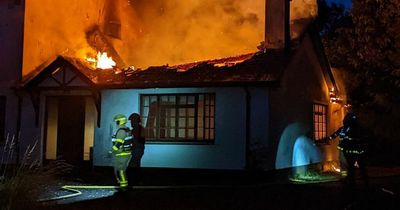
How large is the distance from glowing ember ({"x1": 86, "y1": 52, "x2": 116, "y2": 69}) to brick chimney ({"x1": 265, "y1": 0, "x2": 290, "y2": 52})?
18.3 ft

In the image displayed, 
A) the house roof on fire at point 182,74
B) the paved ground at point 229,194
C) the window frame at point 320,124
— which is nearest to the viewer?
the paved ground at point 229,194

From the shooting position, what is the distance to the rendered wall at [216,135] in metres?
13.7

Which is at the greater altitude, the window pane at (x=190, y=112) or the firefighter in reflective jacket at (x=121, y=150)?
the window pane at (x=190, y=112)

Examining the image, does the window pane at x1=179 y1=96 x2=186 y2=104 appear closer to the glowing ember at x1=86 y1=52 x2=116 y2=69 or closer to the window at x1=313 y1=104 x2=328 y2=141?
the glowing ember at x1=86 y1=52 x2=116 y2=69

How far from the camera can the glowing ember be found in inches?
690

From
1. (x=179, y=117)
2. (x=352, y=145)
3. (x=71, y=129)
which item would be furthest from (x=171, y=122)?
(x=352, y=145)

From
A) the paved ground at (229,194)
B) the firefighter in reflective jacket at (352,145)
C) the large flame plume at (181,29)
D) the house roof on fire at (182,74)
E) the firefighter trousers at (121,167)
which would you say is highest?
the large flame plume at (181,29)

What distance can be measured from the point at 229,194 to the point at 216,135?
3.05m

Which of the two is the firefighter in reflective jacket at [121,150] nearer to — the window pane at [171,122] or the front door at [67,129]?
the window pane at [171,122]

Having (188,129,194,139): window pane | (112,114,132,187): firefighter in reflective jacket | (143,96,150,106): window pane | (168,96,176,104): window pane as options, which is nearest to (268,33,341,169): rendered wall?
(188,129,194,139): window pane

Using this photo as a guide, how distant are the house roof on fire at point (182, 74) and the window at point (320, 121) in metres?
3.88

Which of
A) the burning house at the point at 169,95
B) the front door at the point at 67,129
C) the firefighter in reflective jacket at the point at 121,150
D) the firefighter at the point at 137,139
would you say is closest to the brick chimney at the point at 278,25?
the burning house at the point at 169,95

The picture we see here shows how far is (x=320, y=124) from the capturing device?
18047mm

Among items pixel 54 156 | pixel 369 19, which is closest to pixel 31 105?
pixel 54 156
